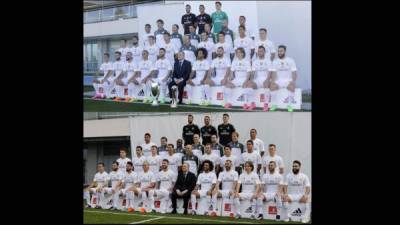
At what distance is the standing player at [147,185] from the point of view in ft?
36.7

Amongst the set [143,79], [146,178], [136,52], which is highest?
[136,52]

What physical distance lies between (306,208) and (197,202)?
2.33 m

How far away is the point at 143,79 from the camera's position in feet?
48.8

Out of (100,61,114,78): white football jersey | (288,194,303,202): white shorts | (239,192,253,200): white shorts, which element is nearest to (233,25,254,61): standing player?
(239,192,253,200): white shorts

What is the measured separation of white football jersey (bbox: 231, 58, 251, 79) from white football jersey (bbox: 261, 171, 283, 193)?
341cm

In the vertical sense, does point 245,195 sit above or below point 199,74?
below

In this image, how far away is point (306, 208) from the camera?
9.42m

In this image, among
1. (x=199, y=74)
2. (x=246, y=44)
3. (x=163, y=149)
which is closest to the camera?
(x=163, y=149)

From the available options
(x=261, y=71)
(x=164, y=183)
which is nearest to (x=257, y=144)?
(x=164, y=183)

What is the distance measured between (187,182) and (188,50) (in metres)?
4.54

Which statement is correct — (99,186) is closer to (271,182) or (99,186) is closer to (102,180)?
(102,180)

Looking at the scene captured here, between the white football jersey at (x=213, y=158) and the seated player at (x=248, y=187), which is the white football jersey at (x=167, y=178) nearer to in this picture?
the white football jersey at (x=213, y=158)
